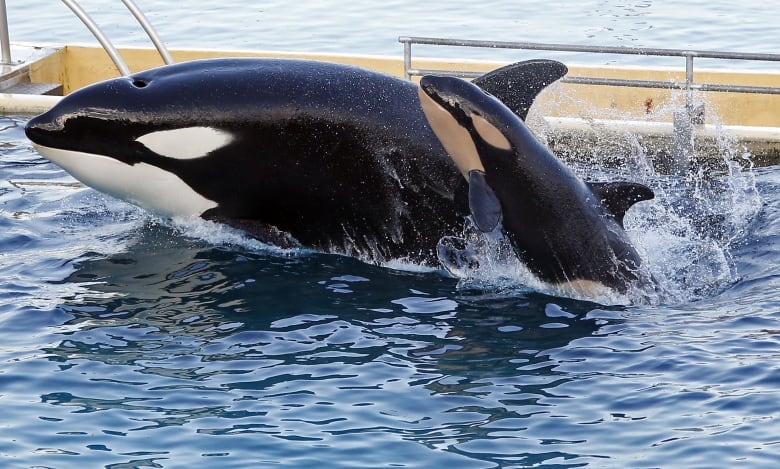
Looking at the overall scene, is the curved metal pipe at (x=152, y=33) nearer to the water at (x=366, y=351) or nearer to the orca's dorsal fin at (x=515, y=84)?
the water at (x=366, y=351)

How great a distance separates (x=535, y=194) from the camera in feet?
25.8

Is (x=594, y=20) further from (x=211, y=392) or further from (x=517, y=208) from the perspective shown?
(x=211, y=392)

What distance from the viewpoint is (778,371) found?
6.74 m

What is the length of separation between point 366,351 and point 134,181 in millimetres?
2513

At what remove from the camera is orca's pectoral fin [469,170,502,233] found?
7.39 metres

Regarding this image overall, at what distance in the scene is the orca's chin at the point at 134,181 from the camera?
8.63 m

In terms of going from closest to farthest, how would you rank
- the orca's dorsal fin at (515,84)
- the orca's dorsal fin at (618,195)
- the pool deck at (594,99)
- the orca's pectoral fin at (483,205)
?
the orca's pectoral fin at (483,205)
the orca's dorsal fin at (618,195)
the orca's dorsal fin at (515,84)
the pool deck at (594,99)

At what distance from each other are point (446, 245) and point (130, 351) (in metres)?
2.43

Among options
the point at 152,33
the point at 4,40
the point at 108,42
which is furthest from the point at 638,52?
the point at 4,40

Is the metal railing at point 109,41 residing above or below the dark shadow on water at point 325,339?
above

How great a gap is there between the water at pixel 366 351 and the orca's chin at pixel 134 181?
0.28 m

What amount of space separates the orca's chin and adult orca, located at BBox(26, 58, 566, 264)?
0.01m

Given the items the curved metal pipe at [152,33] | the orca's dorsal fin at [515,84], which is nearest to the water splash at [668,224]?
the orca's dorsal fin at [515,84]

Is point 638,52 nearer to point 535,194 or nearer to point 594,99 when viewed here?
point 594,99
